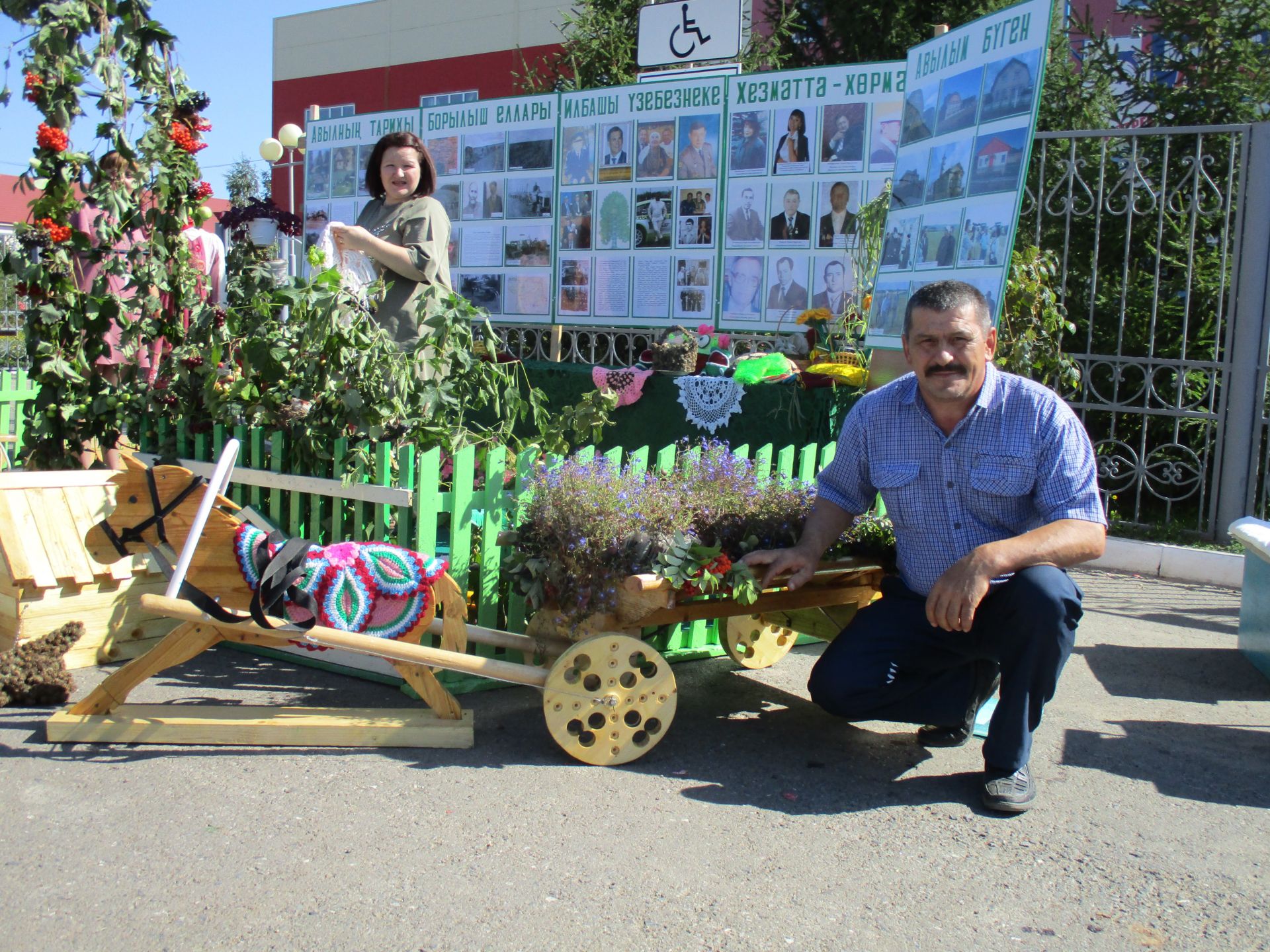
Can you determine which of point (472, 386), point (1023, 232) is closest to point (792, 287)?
point (1023, 232)

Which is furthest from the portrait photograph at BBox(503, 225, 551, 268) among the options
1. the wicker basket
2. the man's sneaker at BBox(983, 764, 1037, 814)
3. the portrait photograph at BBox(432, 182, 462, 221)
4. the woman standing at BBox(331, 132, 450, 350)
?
the man's sneaker at BBox(983, 764, 1037, 814)

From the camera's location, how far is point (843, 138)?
7.07m

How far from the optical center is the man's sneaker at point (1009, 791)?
3.05 metres

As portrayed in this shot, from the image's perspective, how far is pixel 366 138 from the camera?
992 centimetres

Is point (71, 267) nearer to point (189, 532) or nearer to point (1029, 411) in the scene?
point (189, 532)

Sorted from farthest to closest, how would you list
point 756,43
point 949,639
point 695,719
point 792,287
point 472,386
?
point 756,43 → point 792,287 → point 472,386 → point 695,719 → point 949,639

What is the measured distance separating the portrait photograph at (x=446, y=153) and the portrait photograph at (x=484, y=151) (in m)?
0.13

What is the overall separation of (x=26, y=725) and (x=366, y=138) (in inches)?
295

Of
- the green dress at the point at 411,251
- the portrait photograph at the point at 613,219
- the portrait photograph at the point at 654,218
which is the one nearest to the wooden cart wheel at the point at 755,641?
the green dress at the point at 411,251

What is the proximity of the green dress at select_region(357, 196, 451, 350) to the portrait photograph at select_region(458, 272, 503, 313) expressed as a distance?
401cm

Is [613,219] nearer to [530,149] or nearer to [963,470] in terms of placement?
[530,149]

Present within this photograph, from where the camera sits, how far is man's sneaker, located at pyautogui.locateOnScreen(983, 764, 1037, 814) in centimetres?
305

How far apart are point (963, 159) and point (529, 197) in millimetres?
4339

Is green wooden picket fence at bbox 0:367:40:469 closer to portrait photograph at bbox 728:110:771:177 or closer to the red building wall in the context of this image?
portrait photograph at bbox 728:110:771:177
